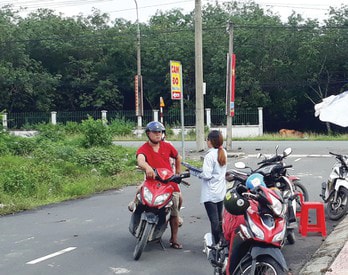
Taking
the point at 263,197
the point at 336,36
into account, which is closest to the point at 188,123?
the point at 336,36

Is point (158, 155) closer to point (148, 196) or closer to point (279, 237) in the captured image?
point (148, 196)

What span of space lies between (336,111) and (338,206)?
1907 mm

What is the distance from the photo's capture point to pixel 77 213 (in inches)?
441

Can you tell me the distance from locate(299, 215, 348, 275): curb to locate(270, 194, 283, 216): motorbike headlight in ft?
5.57

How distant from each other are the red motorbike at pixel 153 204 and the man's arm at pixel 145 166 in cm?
9

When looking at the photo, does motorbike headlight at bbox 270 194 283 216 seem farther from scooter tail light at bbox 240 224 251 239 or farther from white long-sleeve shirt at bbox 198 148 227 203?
white long-sleeve shirt at bbox 198 148 227 203

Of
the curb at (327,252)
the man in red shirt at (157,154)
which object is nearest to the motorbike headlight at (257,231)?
the curb at (327,252)

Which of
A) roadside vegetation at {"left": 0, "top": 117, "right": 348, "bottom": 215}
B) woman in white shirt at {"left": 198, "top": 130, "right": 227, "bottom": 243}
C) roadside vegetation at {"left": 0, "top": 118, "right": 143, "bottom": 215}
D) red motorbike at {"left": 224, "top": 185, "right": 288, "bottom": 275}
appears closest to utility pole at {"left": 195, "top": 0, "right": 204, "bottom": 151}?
roadside vegetation at {"left": 0, "top": 118, "right": 143, "bottom": 215}

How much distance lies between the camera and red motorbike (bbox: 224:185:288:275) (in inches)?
200

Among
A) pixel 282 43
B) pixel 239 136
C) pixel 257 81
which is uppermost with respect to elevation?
pixel 282 43

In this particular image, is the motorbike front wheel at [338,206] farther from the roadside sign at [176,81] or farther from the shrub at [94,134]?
the shrub at [94,134]

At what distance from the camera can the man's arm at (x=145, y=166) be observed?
734 cm

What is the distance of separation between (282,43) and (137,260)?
4511cm

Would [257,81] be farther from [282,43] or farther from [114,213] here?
[114,213]
